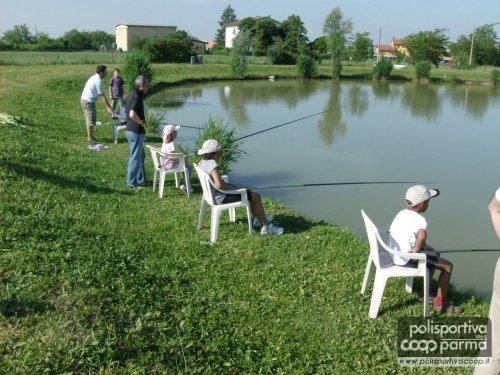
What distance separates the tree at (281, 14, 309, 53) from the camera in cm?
6319

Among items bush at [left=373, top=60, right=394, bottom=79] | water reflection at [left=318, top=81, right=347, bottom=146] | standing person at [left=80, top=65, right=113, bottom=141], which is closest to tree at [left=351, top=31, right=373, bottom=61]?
bush at [left=373, top=60, right=394, bottom=79]

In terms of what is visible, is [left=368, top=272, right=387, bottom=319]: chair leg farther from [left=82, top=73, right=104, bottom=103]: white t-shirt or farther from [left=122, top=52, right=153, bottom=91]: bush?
[left=122, top=52, right=153, bottom=91]: bush

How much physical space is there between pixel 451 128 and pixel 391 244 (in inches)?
549

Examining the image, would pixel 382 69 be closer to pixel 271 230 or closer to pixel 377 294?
pixel 271 230

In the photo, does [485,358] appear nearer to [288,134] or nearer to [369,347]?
[369,347]

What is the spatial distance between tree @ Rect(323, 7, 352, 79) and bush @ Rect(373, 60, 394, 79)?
9.80 ft

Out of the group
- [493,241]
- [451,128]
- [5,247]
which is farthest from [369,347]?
[451,128]

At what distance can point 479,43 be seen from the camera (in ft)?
220

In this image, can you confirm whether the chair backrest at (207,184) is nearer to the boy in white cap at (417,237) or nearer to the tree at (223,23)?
Result: the boy in white cap at (417,237)

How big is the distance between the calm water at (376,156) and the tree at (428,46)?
4191 cm

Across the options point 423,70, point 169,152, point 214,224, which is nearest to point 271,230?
point 214,224

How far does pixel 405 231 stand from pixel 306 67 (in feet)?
121

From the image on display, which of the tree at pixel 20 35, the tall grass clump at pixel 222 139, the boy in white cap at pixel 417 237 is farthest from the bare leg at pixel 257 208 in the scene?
the tree at pixel 20 35

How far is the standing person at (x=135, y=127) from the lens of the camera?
258 inches
